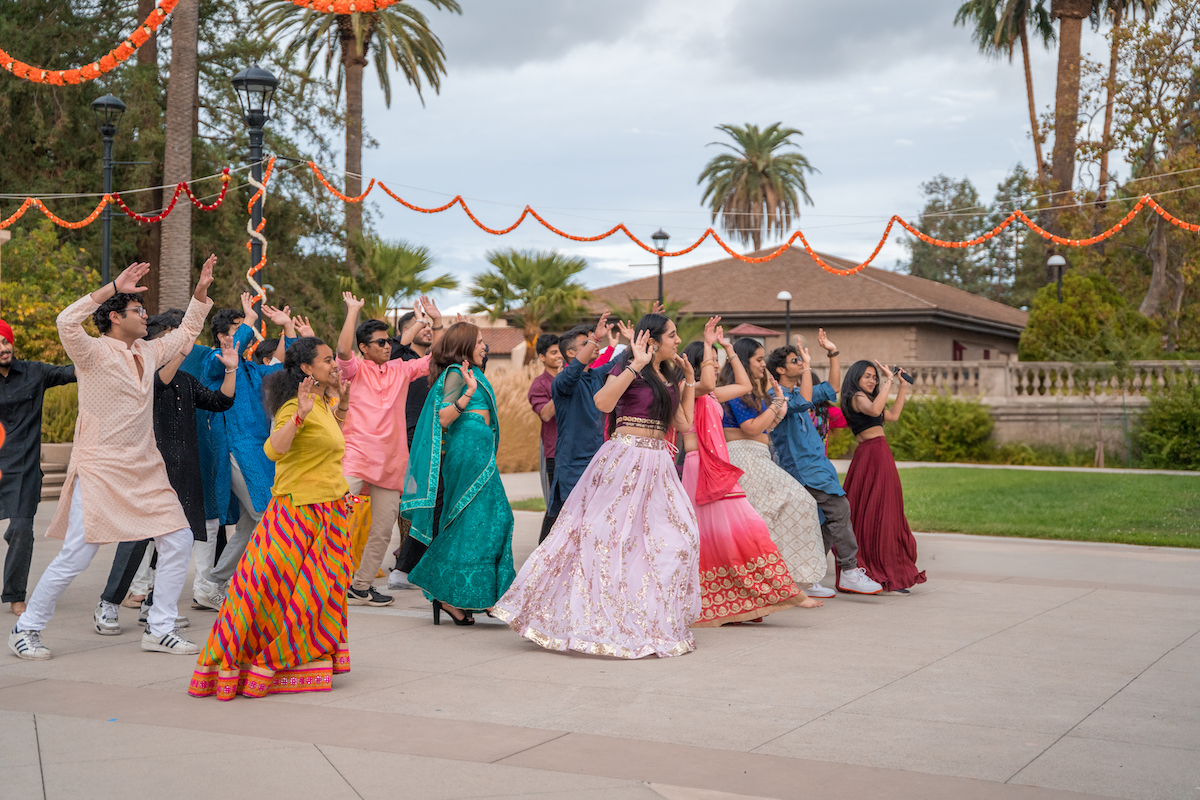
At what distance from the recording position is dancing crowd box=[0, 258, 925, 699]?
18.0 ft

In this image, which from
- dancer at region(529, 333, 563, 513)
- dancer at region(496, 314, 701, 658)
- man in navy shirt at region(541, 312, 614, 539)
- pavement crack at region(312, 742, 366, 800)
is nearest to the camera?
pavement crack at region(312, 742, 366, 800)

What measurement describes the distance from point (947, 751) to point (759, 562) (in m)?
2.79

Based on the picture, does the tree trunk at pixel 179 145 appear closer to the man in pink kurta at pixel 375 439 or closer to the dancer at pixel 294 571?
the man in pink kurta at pixel 375 439

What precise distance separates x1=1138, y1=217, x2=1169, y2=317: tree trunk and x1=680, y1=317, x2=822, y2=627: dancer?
22812 millimetres

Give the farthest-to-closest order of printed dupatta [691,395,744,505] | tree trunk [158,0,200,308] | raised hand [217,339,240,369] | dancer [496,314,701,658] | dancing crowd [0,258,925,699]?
tree trunk [158,0,200,308], printed dupatta [691,395,744,505], raised hand [217,339,240,369], dancer [496,314,701,658], dancing crowd [0,258,925,699]

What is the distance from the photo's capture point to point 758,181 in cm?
5444

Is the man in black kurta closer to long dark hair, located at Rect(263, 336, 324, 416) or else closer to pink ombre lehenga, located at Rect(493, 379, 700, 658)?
long dark hair, located at Rect(263, 336, 324, 416)

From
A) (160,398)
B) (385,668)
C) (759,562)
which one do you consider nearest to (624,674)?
(385,668)

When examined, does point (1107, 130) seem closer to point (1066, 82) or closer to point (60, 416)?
point (1066, 82)

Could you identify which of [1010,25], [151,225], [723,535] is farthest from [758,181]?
[723,535]

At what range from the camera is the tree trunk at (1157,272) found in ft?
87.5

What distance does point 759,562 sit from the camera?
7.23m

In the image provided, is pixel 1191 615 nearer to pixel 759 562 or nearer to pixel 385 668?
pixel 759 562

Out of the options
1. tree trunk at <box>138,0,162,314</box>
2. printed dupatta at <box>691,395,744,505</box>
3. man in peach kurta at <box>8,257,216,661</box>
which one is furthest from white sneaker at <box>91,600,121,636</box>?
tree trunk at <box>138,0,162,314</box>
